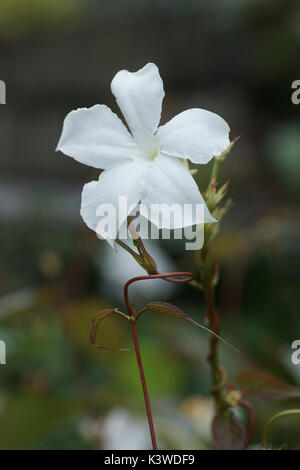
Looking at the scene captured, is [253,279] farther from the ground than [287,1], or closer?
closer

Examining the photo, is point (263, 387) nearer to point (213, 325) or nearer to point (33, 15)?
point (213, 325)

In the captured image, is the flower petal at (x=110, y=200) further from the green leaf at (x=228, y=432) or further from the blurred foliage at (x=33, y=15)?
the blurred foliage at (x=33, y=15)

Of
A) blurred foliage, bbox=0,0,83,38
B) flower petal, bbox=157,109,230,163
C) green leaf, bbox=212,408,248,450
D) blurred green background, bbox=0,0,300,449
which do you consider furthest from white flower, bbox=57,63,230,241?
blurred foliage, bbox=0,0,83,38

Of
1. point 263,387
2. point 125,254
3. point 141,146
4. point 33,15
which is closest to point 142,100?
point 141,146

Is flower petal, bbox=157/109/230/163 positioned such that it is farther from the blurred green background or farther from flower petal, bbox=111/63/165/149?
the blurred green background

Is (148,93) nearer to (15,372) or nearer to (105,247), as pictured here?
(15,372)

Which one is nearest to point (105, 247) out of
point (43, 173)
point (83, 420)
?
point (83, 420)
